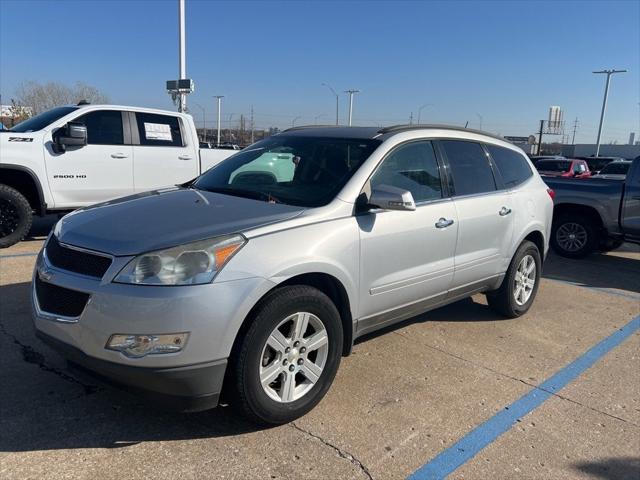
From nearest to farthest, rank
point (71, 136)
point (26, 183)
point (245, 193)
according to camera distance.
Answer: point (245, 193)
point (71, 136)
point (26, 183)

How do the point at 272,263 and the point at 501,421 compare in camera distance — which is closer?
the point at 272,263

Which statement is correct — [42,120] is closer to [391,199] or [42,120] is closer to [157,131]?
[157,131]

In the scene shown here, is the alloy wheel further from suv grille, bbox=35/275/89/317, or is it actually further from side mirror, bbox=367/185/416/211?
suv grille, bbox=35/275/89/317

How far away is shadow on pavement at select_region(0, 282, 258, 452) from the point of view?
9.83 feet

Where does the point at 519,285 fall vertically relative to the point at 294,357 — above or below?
below

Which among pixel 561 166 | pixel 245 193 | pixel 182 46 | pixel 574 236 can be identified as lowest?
pixel 574 236

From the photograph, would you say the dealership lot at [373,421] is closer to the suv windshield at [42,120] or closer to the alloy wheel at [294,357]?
Result: the alloy wheel at [294,357]

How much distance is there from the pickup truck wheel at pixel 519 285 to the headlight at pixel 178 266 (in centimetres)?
326

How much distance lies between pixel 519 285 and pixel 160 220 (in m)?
3.70

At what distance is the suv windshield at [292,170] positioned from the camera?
3723mm

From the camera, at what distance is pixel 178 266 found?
9.14 ft

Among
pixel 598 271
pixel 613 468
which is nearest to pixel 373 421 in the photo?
pixel 613 468

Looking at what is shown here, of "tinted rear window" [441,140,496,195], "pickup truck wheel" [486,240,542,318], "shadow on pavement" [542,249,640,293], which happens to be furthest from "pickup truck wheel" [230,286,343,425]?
"shadow on pavement" [542,249,640,293]

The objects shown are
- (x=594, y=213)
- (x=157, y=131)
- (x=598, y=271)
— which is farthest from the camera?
(x=594, y=213)
